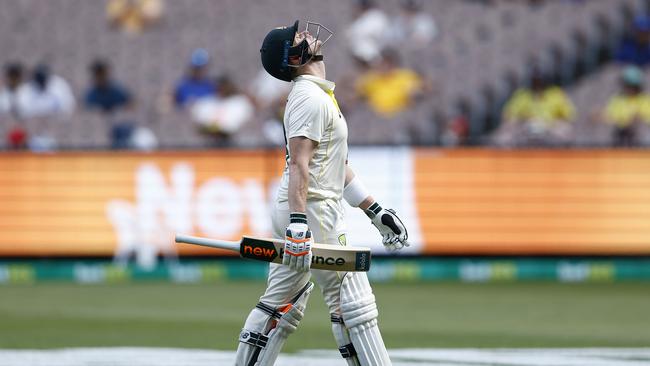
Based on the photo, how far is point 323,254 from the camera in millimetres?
6984

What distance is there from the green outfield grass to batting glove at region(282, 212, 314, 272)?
3806mm

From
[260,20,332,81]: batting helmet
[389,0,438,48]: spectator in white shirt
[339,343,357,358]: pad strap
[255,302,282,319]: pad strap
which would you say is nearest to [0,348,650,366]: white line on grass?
[255,302,282,319]: pad strap

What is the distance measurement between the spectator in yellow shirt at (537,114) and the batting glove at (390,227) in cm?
1054

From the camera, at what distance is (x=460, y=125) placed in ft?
63.9

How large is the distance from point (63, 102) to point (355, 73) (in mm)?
4514

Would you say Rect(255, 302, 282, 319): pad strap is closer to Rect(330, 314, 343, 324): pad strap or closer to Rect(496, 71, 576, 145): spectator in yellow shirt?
Rect(330, 314, 343, 324): pad strap

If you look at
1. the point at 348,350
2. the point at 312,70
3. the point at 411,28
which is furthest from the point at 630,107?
the point at 348,350

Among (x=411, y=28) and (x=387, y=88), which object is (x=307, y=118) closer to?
(x=387, y=88)

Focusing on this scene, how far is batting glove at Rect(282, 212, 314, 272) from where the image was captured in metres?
6.88

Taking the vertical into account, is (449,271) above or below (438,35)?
below

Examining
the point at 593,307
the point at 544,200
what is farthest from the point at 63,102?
the point at 593,307

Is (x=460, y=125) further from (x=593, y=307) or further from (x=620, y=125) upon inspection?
(x=593, y=307)

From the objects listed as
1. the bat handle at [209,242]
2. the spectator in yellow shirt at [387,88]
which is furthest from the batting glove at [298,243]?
the spectator in yellow shirt at [387,88]

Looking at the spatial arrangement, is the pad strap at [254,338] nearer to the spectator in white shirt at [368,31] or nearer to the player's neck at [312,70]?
the player's neck at [312,70]
